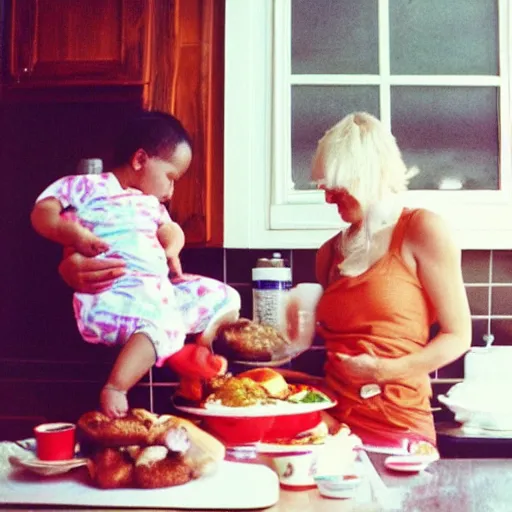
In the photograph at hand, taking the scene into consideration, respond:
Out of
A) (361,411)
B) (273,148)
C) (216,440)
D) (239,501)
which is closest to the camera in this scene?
(239,501)

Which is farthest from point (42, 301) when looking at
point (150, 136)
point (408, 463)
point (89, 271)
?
point (408, 463)

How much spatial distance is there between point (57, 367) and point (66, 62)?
0.55 metres

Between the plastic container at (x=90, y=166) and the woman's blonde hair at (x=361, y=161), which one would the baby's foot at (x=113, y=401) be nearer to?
the plastic container at (x=90, y=166)

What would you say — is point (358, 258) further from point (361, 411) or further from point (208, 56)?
point (208, 56)

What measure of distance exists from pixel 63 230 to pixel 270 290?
384 mm

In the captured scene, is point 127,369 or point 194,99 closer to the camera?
point 127,369

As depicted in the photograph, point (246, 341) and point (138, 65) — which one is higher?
point (138, 65)

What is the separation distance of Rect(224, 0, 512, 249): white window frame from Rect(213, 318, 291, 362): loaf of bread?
0.52 ft

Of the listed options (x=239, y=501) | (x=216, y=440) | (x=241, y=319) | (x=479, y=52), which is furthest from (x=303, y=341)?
(x=479, y=52)

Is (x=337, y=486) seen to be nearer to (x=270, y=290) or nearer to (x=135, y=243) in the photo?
(x=270, y=290)

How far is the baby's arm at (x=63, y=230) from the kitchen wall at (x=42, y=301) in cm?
4

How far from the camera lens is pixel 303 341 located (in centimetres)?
134

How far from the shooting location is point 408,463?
3.65 feet

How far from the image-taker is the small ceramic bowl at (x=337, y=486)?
1.01 m
